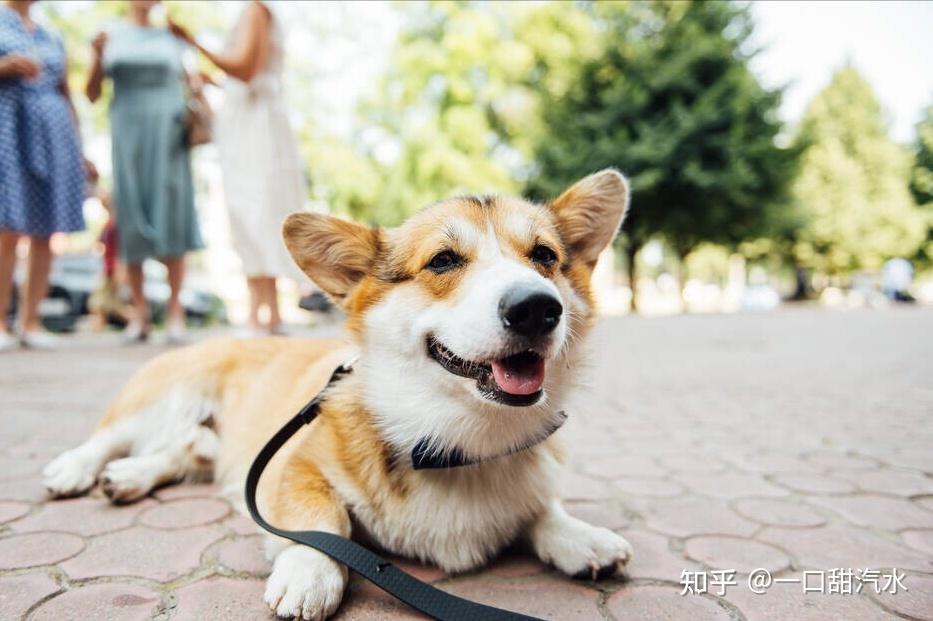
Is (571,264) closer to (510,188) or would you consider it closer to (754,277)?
(510,188)

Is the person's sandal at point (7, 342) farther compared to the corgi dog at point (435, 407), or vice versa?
the person's sandal at point (7, 342)

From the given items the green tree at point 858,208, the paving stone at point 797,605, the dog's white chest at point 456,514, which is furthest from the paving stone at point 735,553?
the green tree at point 858,208

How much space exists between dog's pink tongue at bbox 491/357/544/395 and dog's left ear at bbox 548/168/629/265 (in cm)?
83

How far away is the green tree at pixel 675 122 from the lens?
19.7 metres

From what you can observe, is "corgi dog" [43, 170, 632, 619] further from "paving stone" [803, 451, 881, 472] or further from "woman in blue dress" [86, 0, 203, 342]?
"woman in blue dress" [86, 0, 203, 342]

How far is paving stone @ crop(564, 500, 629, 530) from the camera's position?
7.67ft

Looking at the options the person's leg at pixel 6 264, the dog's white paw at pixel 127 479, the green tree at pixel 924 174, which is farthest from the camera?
the green tree at pixel 924 174

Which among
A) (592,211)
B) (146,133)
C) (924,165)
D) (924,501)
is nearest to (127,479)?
(592,211)

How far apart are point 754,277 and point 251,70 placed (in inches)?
2314

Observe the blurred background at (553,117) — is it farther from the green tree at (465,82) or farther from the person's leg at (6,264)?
the person's leg at (6,264)

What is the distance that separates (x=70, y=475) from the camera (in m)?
2.42

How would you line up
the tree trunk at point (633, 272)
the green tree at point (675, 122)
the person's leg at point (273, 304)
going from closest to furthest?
the person's leg at point (273, 304) < the green tree at point (675, 122) < the tree trunk at point (633, 272)
